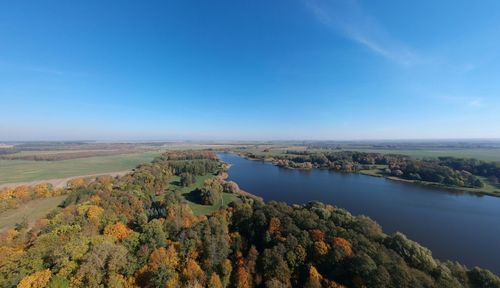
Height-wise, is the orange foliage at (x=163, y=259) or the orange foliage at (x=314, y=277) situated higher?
the orange foliage at (x=314, y=277)

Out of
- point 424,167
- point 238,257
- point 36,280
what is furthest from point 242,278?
point 424,167

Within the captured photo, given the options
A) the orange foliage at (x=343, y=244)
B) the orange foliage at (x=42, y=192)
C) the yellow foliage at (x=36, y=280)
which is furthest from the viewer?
the orange foliage at (x=42, y=192)

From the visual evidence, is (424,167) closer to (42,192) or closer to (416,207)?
(416,207)

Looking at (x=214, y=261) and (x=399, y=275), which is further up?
(x=399, y=275)

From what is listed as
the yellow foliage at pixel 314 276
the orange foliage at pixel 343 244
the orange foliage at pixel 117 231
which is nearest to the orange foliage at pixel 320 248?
the orange foliage at pixel 343 244

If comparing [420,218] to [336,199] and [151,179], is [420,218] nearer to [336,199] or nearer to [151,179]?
[336,199]

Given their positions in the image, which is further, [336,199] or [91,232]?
[336,199]

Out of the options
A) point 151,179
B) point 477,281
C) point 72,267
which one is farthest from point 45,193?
point 477,281

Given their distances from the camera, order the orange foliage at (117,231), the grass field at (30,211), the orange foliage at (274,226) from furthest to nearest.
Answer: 1. the grass field at (30,211)
2. the orange foliage at (117,231)
3. the orange foliage at (274,226)

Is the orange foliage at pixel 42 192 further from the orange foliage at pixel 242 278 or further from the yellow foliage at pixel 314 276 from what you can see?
the yellow foliage at pixel 314 276
